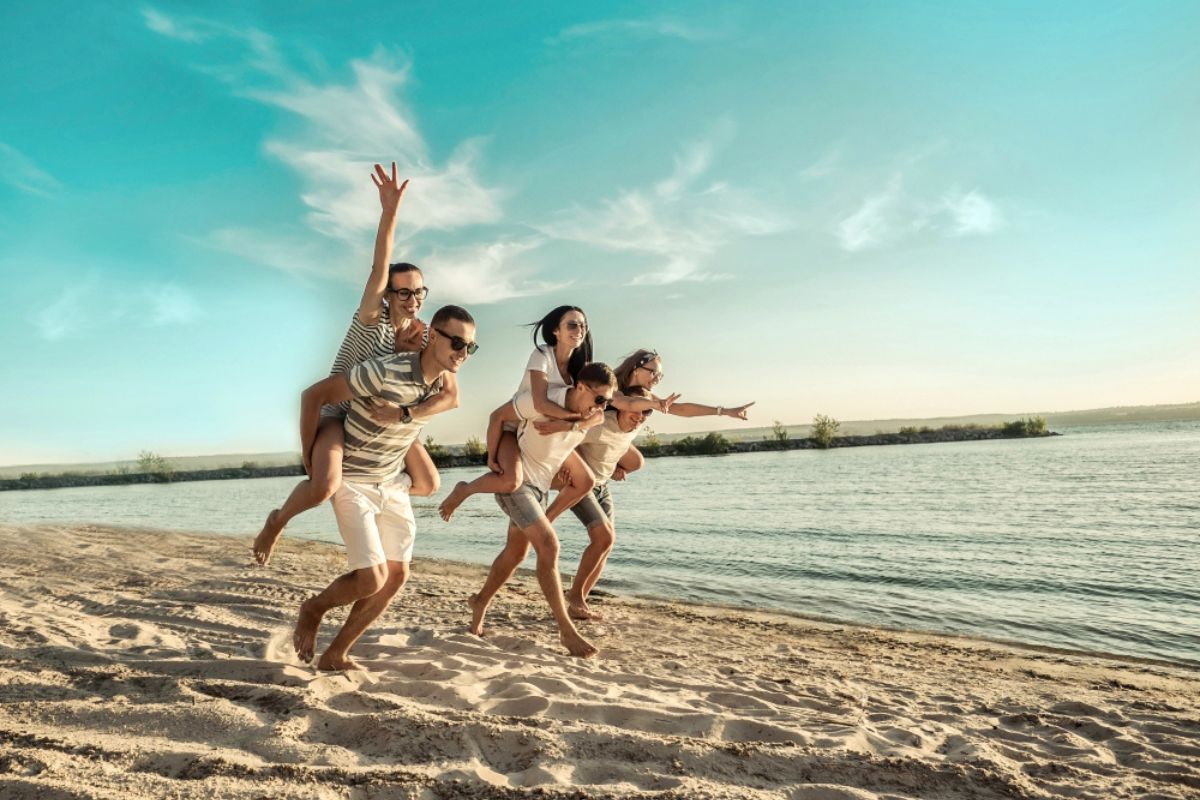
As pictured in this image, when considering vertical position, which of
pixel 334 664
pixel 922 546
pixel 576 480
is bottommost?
pixel 922 546

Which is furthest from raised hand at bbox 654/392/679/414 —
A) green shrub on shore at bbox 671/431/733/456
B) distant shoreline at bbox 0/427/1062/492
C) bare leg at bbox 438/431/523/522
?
green shrub on shore at bbox 671/431/733/456

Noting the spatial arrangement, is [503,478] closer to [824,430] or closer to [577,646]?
[577,646]

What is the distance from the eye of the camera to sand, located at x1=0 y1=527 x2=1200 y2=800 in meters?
3.01

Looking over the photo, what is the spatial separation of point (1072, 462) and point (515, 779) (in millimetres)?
29876

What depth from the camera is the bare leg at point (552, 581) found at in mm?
5254

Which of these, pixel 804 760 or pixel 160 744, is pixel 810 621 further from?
pixel 160 744

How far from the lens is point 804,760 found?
10.8ft

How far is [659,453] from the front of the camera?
54.0 meters

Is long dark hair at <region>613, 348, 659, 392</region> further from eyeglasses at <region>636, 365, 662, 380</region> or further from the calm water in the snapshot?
the calm water

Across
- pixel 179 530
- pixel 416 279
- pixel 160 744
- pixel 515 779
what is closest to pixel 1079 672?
pixel 515 779

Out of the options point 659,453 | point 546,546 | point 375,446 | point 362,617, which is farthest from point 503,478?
point 659,453

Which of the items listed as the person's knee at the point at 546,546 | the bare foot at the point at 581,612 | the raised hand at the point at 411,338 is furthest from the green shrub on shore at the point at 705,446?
the raised hand at the point at 411,338

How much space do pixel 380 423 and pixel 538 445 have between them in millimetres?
1528

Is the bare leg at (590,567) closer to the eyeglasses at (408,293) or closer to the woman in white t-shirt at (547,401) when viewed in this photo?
the woman in white t-shirt at (547,401)
